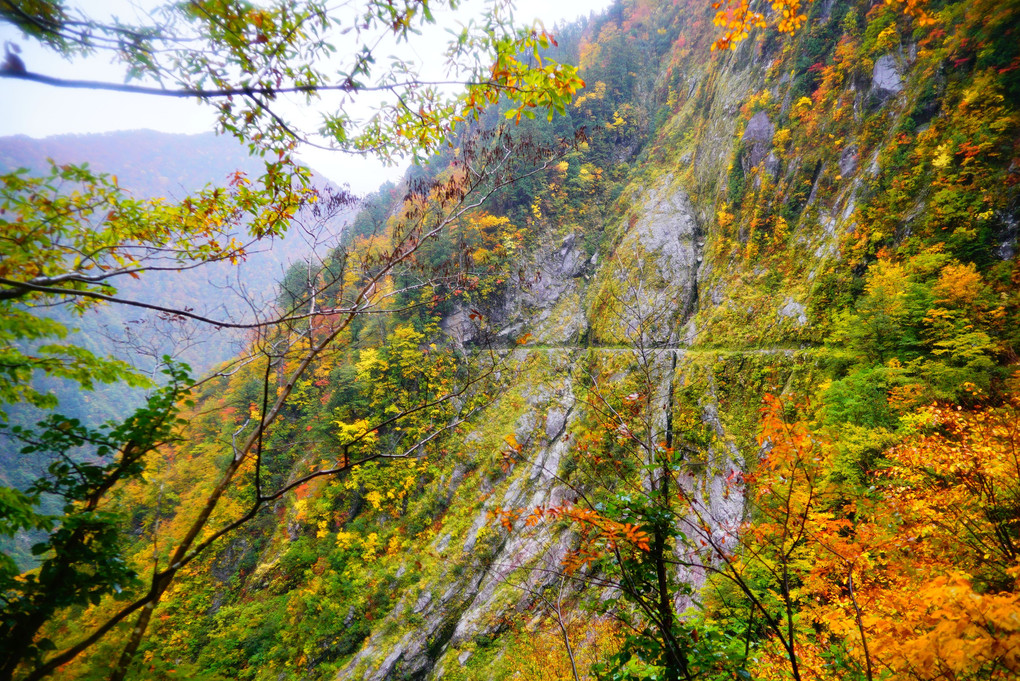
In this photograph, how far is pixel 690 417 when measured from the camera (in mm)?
7418

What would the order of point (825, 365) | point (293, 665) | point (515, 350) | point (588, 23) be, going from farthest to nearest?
point (588, 23)
point (515, 350)
point (293, 665)
point (825, 365)

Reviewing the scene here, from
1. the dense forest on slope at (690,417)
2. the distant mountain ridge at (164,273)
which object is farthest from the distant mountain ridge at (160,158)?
the dense forest on slope at (690,417)

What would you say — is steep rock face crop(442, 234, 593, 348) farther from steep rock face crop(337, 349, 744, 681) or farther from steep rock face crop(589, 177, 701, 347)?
steep rock face crop(337, 349, 744, 681)

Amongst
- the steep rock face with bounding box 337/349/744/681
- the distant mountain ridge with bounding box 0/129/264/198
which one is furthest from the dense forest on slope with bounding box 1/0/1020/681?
the distant mountain ridge with bounding box 0/129/264/198

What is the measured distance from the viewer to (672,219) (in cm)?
1194

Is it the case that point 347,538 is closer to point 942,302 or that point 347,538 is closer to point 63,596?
point 63,596

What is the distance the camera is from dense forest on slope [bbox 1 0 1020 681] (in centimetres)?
266

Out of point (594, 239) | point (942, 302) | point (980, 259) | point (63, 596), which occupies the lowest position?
point (63, 596)

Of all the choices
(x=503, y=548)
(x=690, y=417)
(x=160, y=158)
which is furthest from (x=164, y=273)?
(x=690, y=417)

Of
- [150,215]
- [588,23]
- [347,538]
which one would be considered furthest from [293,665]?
[588,23]

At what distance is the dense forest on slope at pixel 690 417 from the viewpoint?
266 cm

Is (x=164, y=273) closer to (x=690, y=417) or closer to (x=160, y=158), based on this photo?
(x=160, y=158)

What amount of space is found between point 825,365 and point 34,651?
354 inches

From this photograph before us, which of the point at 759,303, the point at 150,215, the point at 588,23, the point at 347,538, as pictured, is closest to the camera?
the point at 150,215
